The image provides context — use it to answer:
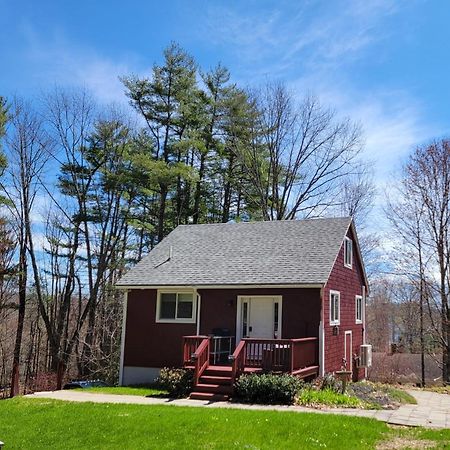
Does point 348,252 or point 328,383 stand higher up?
point 348,252

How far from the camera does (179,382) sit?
45.0ft

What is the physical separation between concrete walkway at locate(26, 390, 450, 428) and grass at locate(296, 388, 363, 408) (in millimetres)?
642

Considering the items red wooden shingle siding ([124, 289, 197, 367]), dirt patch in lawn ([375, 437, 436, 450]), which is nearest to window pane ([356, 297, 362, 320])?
red wooden shingle siding ([124, 289, 197, 367])

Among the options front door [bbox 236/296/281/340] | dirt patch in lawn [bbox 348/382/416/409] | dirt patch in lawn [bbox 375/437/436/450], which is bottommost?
dirt patch in lawn [bbox 348/382/416/409]

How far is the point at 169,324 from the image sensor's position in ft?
56.9

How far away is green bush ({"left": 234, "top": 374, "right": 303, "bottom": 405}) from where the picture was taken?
12.3m

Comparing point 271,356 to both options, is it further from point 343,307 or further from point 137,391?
point 343,307

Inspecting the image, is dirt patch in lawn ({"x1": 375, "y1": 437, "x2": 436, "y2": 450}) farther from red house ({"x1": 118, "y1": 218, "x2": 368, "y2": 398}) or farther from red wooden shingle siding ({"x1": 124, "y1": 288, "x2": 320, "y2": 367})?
red wooden shingle siding ({"x1": 124, "y1": 288, "x2": 320, "y2": 367})

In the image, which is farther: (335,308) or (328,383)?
(335,308)

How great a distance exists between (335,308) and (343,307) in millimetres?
1390

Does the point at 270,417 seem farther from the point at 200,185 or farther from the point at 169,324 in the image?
the point at 200,185

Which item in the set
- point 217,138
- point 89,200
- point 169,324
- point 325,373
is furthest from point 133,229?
point 325,373

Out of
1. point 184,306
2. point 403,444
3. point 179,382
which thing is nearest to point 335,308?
point 184,306

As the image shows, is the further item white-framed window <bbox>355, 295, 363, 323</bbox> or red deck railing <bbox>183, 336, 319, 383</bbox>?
white-framed window <bbox>355, 295, 363, 323</bbox>
